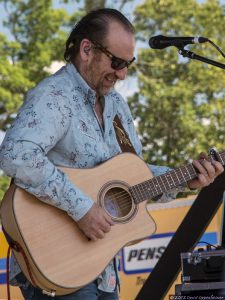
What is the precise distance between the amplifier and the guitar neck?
0.34 meters

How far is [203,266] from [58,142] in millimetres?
936

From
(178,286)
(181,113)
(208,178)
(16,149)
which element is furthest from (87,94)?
(181,113)

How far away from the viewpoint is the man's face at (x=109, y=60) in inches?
131

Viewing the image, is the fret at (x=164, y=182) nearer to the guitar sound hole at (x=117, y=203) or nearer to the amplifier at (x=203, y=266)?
the guitar sound hole at (x=117, y=203)

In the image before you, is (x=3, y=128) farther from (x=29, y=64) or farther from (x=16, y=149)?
(x=16, y=149)

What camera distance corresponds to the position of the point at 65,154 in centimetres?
321

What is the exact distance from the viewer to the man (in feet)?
9.93

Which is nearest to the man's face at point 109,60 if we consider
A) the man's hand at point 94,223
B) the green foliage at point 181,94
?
the man's hand at point 94,223

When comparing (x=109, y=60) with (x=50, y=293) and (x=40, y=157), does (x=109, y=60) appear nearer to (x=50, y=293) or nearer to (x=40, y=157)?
(x=40, y=157)

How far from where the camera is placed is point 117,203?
11.1 ft

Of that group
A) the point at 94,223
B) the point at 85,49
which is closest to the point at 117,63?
the point at 85,49

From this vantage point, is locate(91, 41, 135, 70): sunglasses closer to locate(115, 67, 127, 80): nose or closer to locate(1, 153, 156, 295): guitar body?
locate(115, 67, 127, 80): nose

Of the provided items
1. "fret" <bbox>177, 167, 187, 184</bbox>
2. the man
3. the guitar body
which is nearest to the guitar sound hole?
the guitar body

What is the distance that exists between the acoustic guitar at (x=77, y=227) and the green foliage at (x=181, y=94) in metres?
13.0
